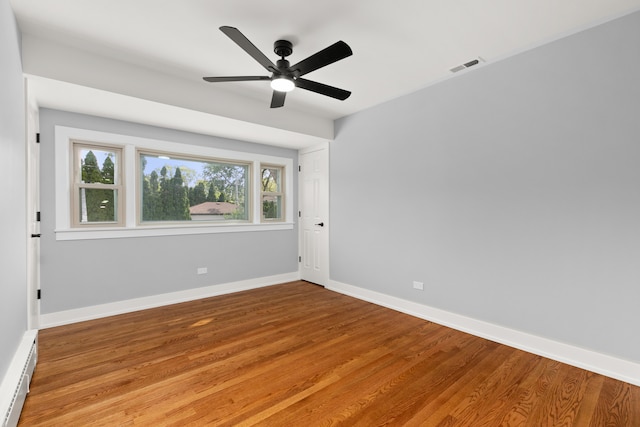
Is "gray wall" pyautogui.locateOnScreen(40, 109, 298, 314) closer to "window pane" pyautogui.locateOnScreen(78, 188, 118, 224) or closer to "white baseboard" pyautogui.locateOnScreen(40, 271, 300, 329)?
"white baseboard" pyautogui.locateOnScreen(40, 271, 300, 329)

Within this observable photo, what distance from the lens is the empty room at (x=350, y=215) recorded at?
6.58 feet

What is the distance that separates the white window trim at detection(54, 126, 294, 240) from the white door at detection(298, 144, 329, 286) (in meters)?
0.67

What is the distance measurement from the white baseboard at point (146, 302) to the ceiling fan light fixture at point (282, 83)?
299 cm

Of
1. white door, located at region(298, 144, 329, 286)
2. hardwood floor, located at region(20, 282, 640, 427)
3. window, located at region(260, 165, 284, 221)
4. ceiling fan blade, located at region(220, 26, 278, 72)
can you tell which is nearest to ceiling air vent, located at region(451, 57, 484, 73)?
ceiling fan blade, located at region(220, 26, 278, 72)

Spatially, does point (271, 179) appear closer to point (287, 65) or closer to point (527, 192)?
point (287, 65)

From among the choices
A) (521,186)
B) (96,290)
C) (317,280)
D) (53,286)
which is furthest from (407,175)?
(53,286)

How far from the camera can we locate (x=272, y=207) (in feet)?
17.0

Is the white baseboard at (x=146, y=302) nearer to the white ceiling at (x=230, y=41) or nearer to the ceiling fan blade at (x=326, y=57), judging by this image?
the white ceiling at (x=230, y=41)

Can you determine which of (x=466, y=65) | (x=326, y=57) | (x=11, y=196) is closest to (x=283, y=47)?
(x=326, y=57)

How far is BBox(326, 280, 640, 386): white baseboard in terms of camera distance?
2.23m

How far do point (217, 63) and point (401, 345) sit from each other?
3.20 metres

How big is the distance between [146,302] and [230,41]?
10.4 feet

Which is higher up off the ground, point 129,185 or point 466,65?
point 466,65

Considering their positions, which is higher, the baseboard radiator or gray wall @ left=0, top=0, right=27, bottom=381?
gray wall @ left=0, top=0, right=27, bottom=381
